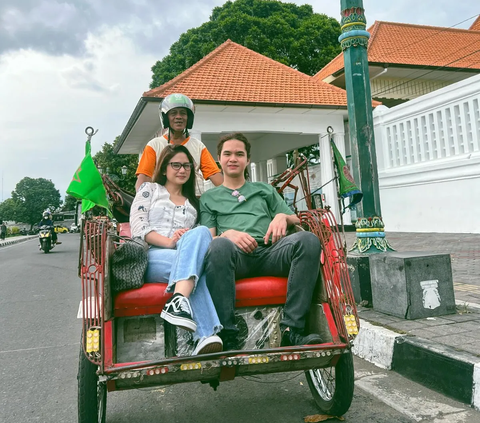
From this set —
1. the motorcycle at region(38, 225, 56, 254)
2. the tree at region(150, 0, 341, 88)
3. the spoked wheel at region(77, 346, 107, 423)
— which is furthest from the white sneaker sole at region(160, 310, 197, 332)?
the tree at region(150, 0, 341, 88)

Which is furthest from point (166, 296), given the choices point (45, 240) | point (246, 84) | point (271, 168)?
point (271, 168)

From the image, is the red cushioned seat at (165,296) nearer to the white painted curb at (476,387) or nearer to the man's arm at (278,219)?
the man's arm at (278,219)

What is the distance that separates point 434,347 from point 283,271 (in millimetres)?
1277

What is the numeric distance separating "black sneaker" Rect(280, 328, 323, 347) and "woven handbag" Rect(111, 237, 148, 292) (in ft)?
2.78

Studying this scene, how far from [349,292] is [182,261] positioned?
93cm

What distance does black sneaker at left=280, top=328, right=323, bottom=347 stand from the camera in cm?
235

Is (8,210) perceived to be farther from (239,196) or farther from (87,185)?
(239,196)

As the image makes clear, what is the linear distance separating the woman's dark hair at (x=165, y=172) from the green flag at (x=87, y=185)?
38 cm

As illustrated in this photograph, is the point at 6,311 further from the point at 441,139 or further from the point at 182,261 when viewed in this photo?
the point at 441,139

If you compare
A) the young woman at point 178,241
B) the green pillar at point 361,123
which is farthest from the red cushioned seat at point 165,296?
the green pillar at point 361,123

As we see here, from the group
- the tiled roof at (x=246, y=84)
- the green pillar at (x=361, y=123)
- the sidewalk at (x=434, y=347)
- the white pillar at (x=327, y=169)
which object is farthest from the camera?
the white pillar at (x=327, y=169)

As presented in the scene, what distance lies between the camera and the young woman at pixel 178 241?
2.26m

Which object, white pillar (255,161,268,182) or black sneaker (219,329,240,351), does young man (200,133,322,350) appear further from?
white pillar (255,161,268,182)

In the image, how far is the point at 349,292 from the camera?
2.48 m
